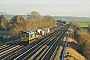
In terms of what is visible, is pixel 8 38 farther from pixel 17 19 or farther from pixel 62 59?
pixel 17 19

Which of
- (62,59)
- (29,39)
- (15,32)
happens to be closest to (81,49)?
(29,39)

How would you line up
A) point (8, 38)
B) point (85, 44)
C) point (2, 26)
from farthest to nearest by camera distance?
point (2, 26), point (8, 38), point (85, 44)

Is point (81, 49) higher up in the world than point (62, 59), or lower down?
lower down

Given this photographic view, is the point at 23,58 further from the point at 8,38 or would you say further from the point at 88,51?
the point at 8,38

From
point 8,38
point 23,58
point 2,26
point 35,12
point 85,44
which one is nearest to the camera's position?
point 23,58

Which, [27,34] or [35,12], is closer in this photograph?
[27,34]

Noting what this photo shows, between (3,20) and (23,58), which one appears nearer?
(23,58)

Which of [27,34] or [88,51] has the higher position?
[27,34]

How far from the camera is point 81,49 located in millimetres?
51219

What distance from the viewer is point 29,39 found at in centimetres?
4475

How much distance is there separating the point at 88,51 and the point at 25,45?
1406cm

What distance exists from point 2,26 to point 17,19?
31.7 ft

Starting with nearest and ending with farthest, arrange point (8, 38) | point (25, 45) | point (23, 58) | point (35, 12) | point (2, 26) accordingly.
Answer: point (23, 58) → point (25, 45) → point (8, 38) → point (2, 26) → point (35, 12)

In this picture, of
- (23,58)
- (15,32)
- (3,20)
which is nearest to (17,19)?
(3,20)
